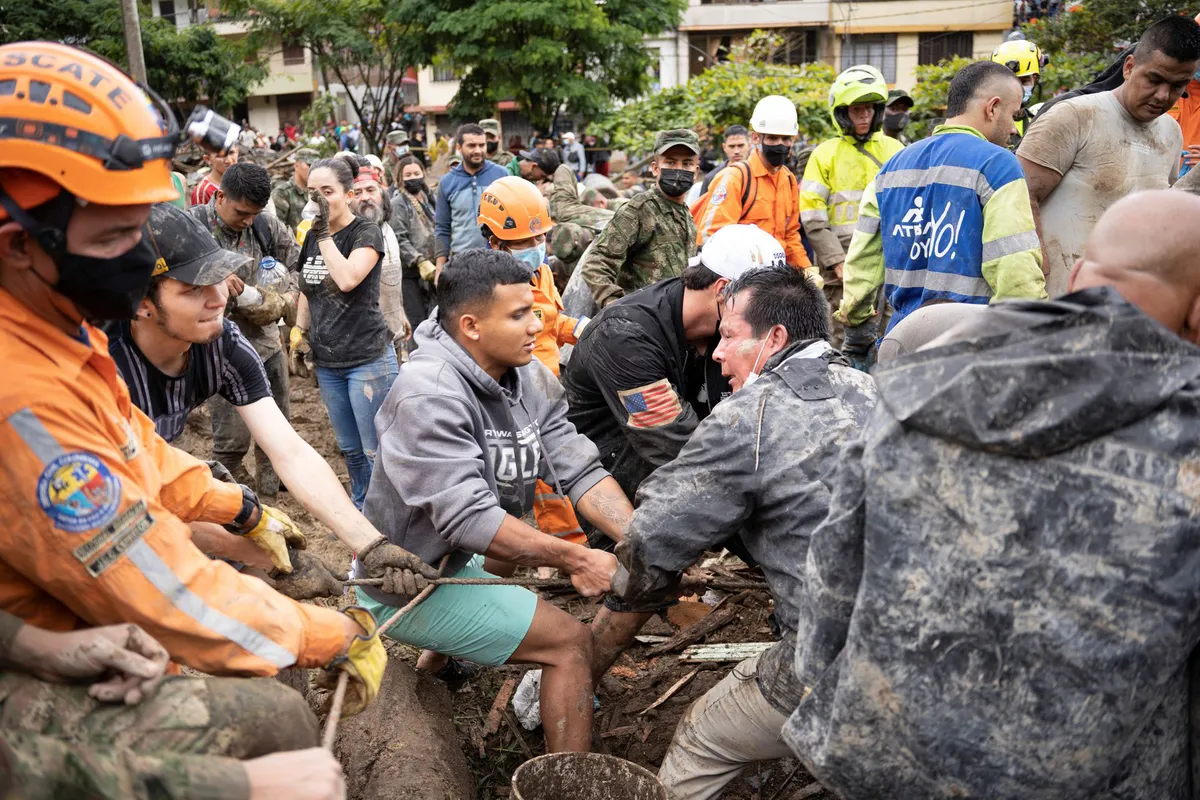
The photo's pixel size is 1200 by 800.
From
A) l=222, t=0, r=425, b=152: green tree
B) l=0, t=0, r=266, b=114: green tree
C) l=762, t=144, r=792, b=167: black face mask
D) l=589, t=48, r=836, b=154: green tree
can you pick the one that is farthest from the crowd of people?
l=0, t=0, r=266, b=114: green tree

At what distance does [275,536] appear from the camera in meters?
3.48

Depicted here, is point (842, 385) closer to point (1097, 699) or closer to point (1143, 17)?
point (1097, 699)

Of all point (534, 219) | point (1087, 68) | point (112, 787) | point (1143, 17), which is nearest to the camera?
point (112, 787)

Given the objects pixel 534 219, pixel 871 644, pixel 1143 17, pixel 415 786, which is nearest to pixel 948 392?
pixel 871 644

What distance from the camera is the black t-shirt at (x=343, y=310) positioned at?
650cm

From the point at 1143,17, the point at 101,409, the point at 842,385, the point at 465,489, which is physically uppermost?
the point at 1143,17

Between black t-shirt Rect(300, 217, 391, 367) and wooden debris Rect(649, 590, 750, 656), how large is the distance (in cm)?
270

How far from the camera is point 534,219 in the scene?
640 cm

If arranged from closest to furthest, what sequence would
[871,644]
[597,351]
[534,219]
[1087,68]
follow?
[871,644]
[597,351]
[534,219]
[1087,68]

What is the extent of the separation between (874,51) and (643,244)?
35974 mm

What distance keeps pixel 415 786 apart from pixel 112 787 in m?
2.11

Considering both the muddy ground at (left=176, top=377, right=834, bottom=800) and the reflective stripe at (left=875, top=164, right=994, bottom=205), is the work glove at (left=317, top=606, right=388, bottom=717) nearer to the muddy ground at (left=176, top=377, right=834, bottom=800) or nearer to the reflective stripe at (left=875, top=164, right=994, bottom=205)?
the muddy ground at (left=176, top=377, right=834, bottom=800)

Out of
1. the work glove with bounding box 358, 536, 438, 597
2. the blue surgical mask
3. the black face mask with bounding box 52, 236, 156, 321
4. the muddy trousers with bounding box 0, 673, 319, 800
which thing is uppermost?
the black face mask with bounding box 52, 236, 156, 321

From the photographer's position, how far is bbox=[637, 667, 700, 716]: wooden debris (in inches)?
185
